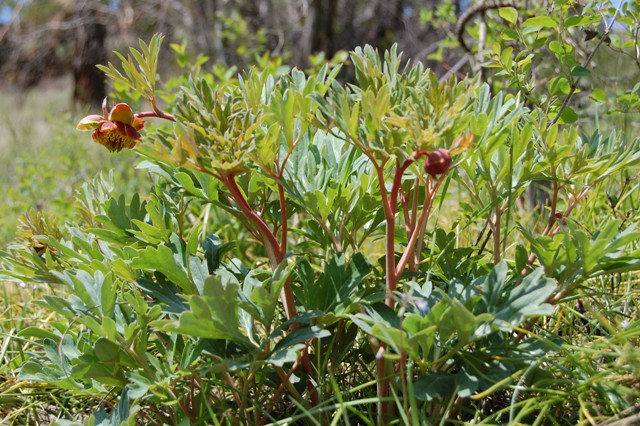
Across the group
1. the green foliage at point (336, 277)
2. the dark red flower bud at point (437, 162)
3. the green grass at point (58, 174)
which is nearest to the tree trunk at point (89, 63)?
the green grass at point (58, 174)

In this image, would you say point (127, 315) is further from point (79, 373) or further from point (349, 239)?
point (349, 239)

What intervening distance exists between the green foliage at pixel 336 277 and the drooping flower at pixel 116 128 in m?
0.06

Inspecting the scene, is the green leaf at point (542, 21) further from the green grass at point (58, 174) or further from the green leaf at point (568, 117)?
the green grass at point (58, 174)

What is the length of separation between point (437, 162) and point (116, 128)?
0.62m

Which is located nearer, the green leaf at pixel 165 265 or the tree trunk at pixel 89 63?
the green leaf at pixel 165 265

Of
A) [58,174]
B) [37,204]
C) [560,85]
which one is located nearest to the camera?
[560,85]

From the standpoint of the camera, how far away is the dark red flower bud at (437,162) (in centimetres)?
89

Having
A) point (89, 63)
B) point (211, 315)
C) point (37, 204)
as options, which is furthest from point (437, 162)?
point (89, 63)

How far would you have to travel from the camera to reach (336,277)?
1.06 meters

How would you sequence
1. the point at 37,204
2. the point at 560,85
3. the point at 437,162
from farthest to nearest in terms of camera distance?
the point at 37,204 < the point at 560,85 < the point at 437,162

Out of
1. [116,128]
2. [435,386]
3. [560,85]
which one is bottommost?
[435,386]

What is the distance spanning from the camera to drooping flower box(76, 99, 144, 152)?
3.82 ft

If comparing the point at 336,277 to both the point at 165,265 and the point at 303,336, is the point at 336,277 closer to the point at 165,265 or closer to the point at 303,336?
the point at 303,336

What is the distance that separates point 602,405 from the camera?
107cm
